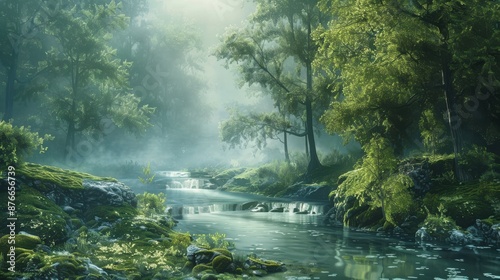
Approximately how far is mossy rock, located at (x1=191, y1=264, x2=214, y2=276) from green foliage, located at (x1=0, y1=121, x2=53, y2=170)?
732 cm

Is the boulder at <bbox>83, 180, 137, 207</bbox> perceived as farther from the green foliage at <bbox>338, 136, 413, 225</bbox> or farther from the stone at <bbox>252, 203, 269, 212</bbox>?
the stone at <bbox>252, 203, 269, 212</bbox>

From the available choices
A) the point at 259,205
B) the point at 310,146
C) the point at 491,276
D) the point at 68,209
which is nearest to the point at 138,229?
the point at 68,209

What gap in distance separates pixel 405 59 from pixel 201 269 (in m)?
13.3

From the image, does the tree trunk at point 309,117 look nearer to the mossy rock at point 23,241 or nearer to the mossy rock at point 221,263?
the mossy rock at point 221,263

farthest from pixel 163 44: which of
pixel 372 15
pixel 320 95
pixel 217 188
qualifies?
pixel 372 15

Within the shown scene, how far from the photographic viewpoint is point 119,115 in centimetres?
4225

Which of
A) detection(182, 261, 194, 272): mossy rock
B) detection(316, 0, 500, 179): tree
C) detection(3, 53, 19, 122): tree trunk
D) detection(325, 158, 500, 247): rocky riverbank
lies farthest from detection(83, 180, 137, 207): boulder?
detection(3, 53, 19, 122): tree trunk

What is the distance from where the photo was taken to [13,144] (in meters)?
15.9

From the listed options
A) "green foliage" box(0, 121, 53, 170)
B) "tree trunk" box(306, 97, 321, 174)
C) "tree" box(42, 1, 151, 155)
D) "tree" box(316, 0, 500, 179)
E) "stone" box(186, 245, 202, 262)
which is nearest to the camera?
"stone" box(186, 245, 202, 262)

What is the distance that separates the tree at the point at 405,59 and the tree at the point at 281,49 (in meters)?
16.1

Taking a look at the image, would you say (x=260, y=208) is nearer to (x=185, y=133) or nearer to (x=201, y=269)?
(x=201, y=269)

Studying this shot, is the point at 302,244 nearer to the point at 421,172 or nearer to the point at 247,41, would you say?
the point at 421,172

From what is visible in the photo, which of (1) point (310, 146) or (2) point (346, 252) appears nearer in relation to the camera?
(2) point (346, 252)

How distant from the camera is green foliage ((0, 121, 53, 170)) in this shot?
52.1ft
